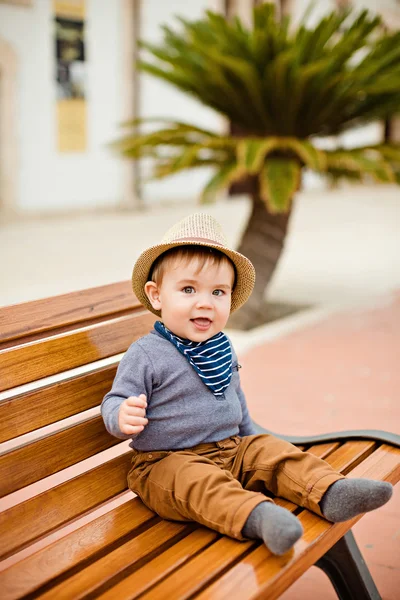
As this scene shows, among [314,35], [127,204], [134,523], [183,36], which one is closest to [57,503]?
[134,523]

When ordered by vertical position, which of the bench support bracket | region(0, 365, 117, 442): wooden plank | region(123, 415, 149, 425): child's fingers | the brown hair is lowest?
the bench support bracket

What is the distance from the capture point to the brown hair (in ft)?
6.70

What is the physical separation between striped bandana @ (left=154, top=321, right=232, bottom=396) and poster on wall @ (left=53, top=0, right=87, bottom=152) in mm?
11489

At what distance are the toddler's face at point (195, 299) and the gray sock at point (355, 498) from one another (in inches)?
19.9

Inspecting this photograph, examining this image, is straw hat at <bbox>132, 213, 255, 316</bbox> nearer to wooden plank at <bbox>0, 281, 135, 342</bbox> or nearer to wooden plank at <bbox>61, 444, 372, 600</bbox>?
wooden plank at <bbox>0, 281, 135, 342</bbox>

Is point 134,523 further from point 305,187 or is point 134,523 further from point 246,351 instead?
point 305,187

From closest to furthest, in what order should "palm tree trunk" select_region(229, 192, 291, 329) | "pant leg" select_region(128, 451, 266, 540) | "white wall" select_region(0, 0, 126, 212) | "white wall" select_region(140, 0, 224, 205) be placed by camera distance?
1. "pant leg" select_region(128, 451, 266, 540)
2. "palm tree trunk" select_region(229, 192, 291, 329)
3. "white wall" select_region(0, 0, 126, 212)
4. "white wall" select_region(140, 0, 224, 205)

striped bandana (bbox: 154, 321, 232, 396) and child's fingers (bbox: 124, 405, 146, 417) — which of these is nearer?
child's fingers (bbox: 124, 405, 146, 417)

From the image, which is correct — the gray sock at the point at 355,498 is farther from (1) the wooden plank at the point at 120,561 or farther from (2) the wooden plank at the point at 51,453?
(2) the wooden plank at the point at 51,453

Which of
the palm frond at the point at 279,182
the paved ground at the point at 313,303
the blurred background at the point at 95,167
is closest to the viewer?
the paved ground at the point at 313,303

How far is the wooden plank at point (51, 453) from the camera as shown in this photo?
1.91m

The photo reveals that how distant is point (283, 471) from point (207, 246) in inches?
23.5

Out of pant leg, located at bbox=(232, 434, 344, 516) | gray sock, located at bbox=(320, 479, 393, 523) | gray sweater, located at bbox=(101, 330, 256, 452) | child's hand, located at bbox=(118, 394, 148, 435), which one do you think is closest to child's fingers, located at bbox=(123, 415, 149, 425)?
child's hand, located at bbox=(118, 394, 148, 435)

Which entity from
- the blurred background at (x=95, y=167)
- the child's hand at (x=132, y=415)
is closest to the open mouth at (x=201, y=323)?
the child's hand at (x=132, y=415)
